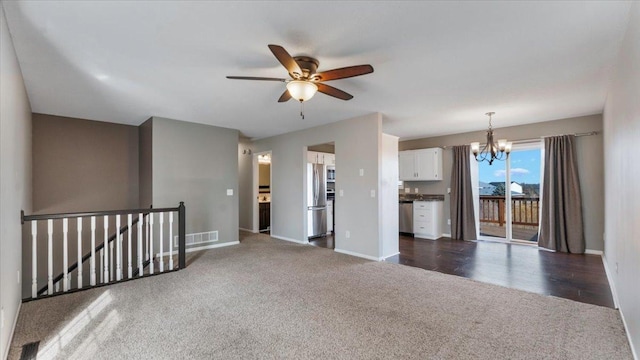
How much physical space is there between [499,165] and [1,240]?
293 inches

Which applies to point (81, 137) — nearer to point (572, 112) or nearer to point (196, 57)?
point (196, 57)

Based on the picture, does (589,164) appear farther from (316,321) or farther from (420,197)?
(316,321)

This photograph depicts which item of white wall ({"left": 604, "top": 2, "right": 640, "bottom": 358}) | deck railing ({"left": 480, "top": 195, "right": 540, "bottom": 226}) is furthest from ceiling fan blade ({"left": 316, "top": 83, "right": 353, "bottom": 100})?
deck railing ({"left": 480, "top": 195, "right": 540, "bottom": 226})

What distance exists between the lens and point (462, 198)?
622 centimetres

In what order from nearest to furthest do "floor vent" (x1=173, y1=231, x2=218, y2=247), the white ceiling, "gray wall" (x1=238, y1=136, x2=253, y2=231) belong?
the white ceiling → "floor vent" (x1=173, y1=231, x2=218, y2=247) → "gray wall" (x1=238, y1=136, x2=253, y2=231)

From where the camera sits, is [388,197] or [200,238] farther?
[200,238]

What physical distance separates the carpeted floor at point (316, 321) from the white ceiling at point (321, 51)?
2387mm

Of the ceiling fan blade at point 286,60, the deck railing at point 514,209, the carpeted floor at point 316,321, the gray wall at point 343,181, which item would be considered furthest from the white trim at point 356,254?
the deck railing at point 514,209

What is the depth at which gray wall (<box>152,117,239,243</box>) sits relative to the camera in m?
4.93

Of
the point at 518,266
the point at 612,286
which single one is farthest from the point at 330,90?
the point at 612,286

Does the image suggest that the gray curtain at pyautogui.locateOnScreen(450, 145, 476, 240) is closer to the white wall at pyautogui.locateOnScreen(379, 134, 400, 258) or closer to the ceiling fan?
the white wall at pyautogui.locateOnScreen(379, 134, 400, 258)

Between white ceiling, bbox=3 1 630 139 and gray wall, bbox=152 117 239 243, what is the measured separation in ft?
2.92

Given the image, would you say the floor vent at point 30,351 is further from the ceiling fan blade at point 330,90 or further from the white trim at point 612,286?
the white trim at point 612,286

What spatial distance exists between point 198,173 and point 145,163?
941 mm
